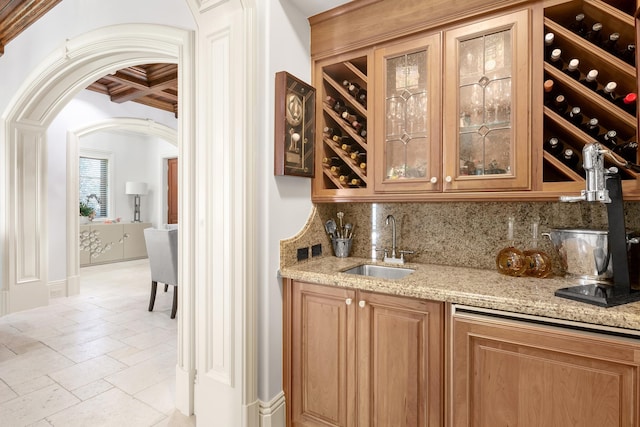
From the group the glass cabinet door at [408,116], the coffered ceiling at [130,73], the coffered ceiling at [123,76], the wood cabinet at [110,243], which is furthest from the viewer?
the wood cabinet at [110,243]

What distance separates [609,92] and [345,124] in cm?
132

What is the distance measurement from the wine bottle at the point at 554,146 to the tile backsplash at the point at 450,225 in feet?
1.14

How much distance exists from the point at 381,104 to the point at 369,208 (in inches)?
29.5

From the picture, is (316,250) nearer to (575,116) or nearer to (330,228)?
(330,228)

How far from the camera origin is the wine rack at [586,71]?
4.75ft

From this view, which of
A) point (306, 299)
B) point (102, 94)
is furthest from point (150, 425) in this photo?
point (102, 94)

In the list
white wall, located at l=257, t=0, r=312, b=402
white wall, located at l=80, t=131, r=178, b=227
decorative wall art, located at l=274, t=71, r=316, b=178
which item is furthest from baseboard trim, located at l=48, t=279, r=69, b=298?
decorative wall art, located at l=274, t=71, r=316, b=178

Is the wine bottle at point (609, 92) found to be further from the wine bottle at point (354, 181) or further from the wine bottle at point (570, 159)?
the wine bottle at point (354, 181)

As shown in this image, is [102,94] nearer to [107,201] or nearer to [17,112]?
[17,112]

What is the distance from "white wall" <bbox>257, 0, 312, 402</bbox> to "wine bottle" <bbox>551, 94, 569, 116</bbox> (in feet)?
4.71

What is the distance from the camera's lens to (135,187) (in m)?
7.46

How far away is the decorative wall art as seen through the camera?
1.89 m

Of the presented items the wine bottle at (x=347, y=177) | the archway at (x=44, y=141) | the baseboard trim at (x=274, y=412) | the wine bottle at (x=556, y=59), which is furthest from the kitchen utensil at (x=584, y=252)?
the archway at (x=44, y=141)

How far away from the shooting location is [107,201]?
748 centimetres
